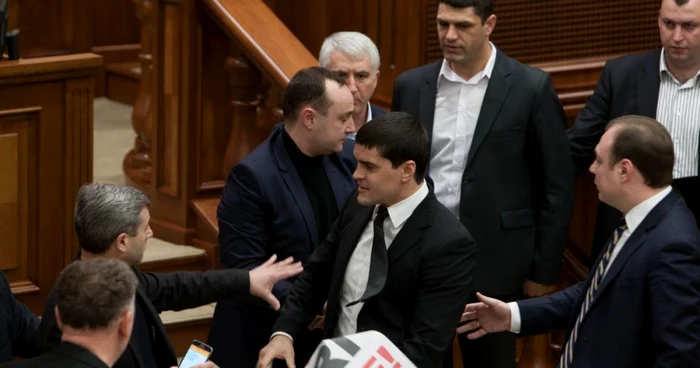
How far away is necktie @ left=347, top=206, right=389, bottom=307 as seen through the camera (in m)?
3.71

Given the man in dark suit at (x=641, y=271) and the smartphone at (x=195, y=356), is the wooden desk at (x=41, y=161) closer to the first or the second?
the smartphone at (x=195, y=356)

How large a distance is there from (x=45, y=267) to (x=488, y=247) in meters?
1.74

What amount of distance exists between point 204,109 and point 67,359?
2.80 m

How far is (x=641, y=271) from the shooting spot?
3635 mm

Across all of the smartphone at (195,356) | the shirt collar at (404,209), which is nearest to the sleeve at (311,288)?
the shirt collar at (404,209)

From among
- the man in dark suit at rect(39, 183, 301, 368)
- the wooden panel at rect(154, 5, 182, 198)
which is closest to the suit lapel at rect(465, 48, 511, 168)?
the man in dark suit at rect(39, 183, 301, 368)

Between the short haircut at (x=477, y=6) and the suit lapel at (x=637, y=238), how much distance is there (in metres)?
1.22

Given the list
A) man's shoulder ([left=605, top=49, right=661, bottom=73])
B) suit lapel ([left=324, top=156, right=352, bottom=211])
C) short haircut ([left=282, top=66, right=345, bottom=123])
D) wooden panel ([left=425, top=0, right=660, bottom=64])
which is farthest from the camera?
wooden panel ([left=425, top=0, right=660, bottom=64])

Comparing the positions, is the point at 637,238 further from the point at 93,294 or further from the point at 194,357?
the point at 93,294

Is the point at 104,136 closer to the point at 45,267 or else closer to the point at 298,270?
the point at 45,267

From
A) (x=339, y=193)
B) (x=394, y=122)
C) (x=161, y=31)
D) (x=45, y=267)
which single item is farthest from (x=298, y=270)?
(x=161, y=31)

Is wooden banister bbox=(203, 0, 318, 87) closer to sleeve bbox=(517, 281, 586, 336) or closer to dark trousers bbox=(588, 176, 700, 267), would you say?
dark trousers bbox=(588, 176, 700, 267)

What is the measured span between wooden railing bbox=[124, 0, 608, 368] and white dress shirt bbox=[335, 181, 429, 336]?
1.70m

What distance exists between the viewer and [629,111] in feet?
16.4
